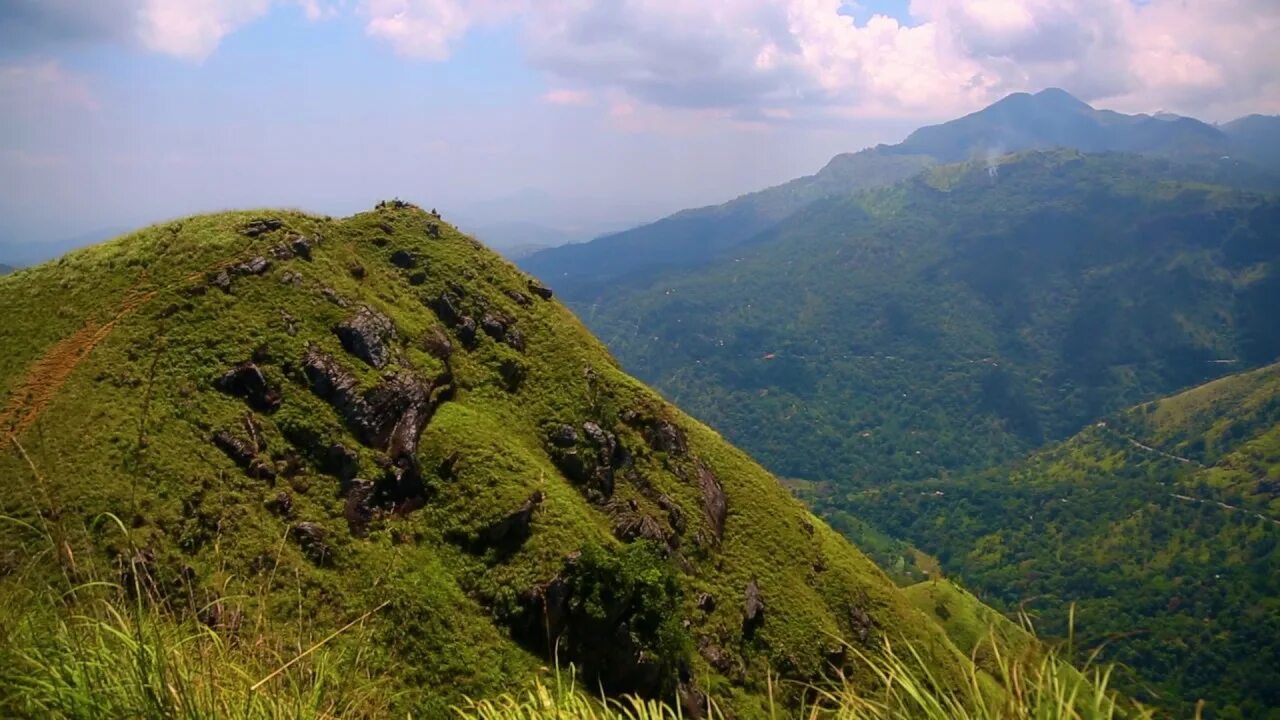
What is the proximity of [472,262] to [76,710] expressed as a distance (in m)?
63.0

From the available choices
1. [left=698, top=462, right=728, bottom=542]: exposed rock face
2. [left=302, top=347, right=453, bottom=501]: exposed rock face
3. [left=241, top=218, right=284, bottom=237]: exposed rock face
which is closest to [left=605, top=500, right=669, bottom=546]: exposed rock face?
[left=698, top=462, right=728, bottom=542]: exposed rock face

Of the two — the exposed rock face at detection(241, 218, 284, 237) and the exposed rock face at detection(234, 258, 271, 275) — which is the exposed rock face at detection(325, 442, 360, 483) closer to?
the exposed rock face at detection(234, 258, 271, 275)

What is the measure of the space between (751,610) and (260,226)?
46970 mm

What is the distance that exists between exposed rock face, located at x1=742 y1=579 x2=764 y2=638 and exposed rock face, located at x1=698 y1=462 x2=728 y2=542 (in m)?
4.91

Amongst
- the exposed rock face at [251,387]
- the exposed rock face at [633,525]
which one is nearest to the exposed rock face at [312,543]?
the exposed rock face at [251,387]

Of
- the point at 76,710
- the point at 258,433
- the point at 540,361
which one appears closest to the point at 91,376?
the point at 258,433

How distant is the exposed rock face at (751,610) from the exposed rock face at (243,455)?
31.3m

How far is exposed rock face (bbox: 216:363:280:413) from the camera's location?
42.8m

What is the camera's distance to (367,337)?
49.8 m

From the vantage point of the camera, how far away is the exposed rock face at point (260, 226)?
54.4 metres

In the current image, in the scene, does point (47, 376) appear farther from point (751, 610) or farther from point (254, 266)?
point (751, 610)

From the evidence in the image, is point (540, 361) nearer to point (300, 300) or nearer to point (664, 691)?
point (300, 300)

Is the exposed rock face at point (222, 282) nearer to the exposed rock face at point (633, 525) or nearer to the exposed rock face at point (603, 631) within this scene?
the exposed rock face at point (603, 631)

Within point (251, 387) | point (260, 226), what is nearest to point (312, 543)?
point (251, 387)
